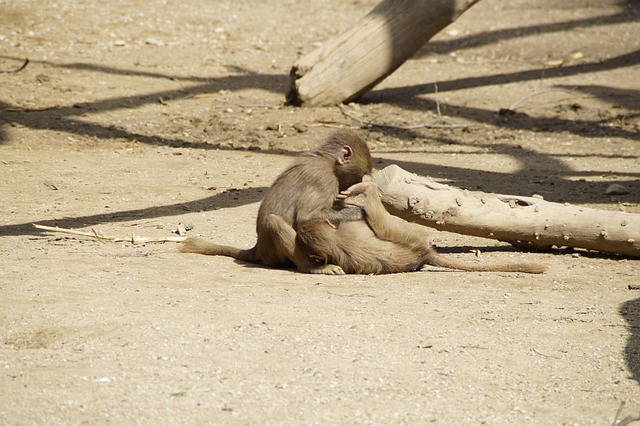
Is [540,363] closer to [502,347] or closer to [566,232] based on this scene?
[502,347]

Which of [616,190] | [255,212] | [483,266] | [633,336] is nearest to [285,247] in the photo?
[483,266]

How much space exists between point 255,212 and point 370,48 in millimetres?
4235

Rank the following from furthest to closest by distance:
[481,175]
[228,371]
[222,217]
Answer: [481,175] < [222,217] < [228,371]

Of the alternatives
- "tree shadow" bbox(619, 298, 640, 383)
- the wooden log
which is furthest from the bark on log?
the wooden log

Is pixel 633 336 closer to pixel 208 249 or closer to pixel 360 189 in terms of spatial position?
pixel 360 189

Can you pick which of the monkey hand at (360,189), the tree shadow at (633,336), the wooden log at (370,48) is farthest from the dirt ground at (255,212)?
the monkey hand at (360,189)

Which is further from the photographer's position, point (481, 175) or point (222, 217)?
point (481, 175)

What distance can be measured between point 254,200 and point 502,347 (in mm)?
3990

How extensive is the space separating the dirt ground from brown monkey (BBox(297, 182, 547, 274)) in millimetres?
127

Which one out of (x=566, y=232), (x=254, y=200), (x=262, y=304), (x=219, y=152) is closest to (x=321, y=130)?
(x=219, y=152)

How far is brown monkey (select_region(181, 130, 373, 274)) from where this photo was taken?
5996mm

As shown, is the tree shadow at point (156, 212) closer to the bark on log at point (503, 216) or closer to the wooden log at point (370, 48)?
the bark on log at point (503, 216)

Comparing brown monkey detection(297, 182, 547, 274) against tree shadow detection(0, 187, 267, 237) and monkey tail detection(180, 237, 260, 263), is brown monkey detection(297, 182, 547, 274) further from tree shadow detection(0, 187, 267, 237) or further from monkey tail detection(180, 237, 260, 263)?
tree shadow detection(0, 187, 267, 237)

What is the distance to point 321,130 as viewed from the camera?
10.8 meters
